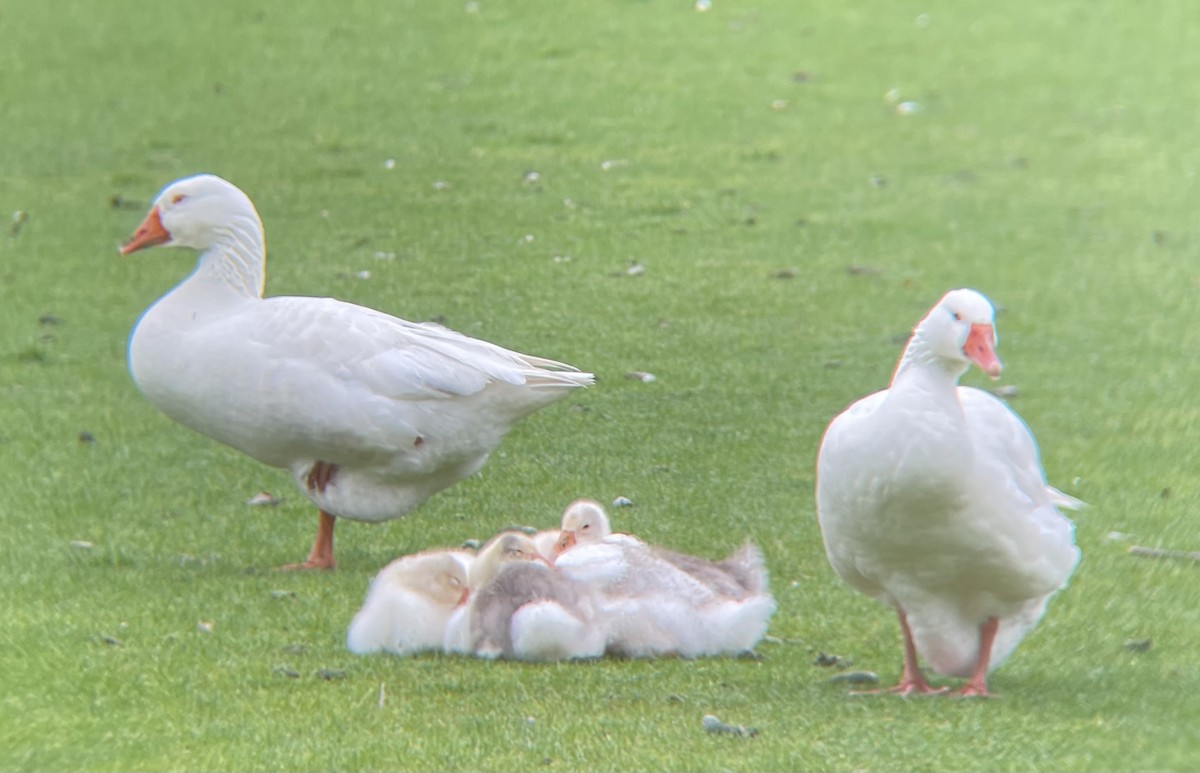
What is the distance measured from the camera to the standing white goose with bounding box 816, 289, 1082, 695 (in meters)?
5.14

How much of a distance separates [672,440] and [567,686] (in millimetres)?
3388

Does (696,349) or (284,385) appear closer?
(284,385)

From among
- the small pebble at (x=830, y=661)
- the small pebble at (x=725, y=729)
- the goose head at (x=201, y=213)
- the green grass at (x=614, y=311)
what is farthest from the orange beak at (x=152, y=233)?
the small pebble at (x=725, y=729)

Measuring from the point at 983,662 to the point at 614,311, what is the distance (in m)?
6.17

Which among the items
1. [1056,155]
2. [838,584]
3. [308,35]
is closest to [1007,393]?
[838,584]

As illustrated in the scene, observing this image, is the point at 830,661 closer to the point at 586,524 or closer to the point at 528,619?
the point at 528,619

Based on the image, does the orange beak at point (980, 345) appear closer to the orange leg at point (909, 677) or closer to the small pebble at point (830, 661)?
the orange leg at point (909, 677)

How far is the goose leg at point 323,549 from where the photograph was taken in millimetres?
7156

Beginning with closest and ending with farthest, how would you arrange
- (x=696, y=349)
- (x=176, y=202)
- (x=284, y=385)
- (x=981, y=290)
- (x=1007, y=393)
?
(x=284, y=385), (x=176, y=202), (x=1007, y=393), (x=696, y=349), (x=981, y=290)

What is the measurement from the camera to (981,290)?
12.4 meters

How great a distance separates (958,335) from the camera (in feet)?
17.2

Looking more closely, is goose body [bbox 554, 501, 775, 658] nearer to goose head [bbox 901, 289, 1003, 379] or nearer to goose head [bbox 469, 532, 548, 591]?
goose head [bbox 469, 532, 548, 591]

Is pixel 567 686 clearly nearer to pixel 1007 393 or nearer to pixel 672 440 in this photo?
pixel 672 440

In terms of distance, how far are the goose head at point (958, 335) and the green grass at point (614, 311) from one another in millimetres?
1065
